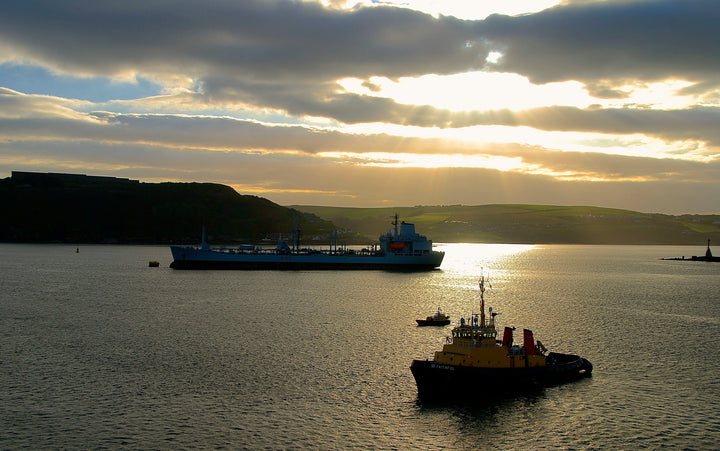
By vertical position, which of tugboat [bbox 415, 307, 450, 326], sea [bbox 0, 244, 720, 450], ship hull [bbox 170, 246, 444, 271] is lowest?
sea [bbox 0, 244, 720, 450]

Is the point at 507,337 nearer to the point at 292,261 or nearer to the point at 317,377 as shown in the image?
the point at 317,377

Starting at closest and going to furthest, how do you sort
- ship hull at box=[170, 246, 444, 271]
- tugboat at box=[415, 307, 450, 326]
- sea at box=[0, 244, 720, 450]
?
sea at box=[0, 244, 720, 450]
tugboat at box=[415, 307, 450, 326]
ship hull at box=[170, 246, 444, 271]

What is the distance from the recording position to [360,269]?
511 feet

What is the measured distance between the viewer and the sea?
106 feet

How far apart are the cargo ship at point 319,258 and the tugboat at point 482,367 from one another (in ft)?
364

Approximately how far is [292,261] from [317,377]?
111 metres

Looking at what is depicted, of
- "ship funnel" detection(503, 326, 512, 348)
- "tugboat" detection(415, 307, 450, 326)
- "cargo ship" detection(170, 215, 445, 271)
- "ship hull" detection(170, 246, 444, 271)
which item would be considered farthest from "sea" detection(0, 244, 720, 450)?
"cargo ship" detection(170, 215, 445, 271)

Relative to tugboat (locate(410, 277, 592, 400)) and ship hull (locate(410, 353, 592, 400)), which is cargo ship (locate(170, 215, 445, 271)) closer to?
tugboat (locate(410, 277, 592, 400))

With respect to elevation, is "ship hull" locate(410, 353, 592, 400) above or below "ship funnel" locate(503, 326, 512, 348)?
below

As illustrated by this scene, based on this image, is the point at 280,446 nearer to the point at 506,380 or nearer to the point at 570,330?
the point at 506,380

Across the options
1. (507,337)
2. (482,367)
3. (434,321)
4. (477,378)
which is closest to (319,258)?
(434,321)

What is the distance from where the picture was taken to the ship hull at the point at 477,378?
39500mm

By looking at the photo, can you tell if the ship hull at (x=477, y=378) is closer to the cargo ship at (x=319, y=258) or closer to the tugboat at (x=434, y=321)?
the tugboat at (x=434, y=321)

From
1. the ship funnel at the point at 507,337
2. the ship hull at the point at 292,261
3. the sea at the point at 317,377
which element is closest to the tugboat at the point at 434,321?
the sea at the point at 317,377
